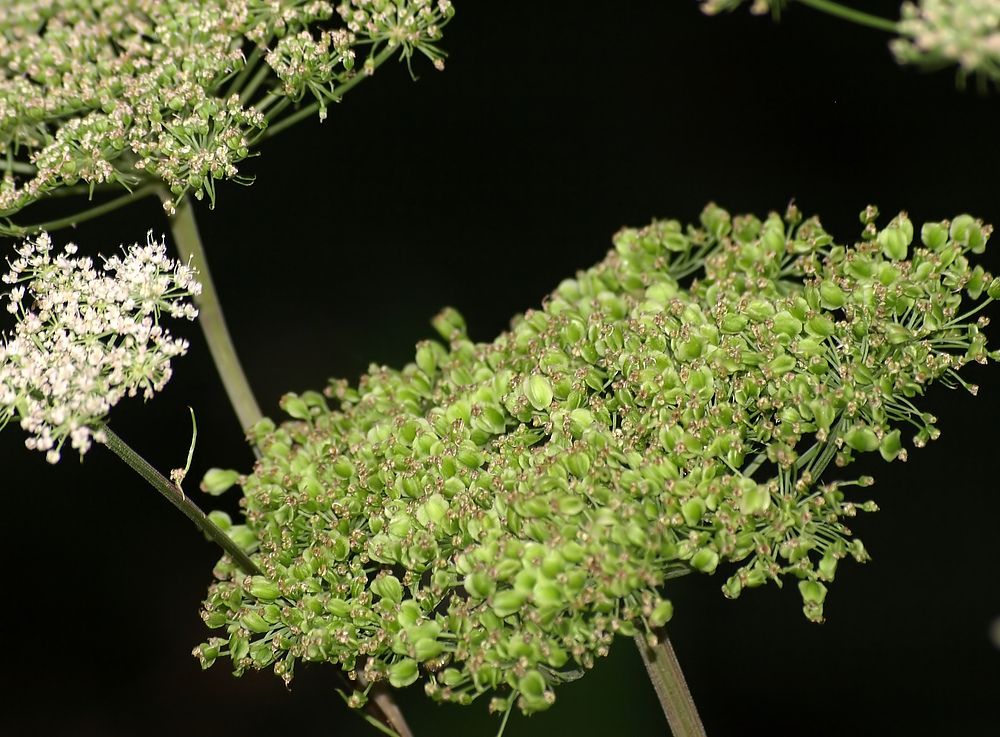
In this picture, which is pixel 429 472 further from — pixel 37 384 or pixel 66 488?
pixel 66 488

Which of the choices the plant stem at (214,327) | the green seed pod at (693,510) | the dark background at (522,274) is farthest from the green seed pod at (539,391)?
the dark background at (522,274)

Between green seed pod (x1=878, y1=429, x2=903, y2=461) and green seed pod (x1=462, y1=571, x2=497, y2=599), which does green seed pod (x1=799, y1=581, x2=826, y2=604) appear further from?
green seed pod (x1=462, y1=571, x2=497, y2=599)

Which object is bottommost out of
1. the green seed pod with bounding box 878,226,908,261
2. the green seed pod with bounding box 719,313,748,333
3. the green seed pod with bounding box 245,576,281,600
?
the green seed pod with bounding box 245,576,281,600

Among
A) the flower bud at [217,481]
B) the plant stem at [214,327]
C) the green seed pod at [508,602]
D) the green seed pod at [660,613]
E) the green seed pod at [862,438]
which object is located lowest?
the green seed pod at [660,613]

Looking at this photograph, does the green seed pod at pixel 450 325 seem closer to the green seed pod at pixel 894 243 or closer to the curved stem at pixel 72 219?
the curved stem at pixel 72 219

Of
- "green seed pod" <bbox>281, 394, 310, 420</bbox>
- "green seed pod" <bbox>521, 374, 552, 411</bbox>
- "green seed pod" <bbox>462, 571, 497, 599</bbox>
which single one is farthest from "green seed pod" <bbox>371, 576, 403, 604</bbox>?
"green seed pod" <bbox>281, 394, 310, 420</bbox>
